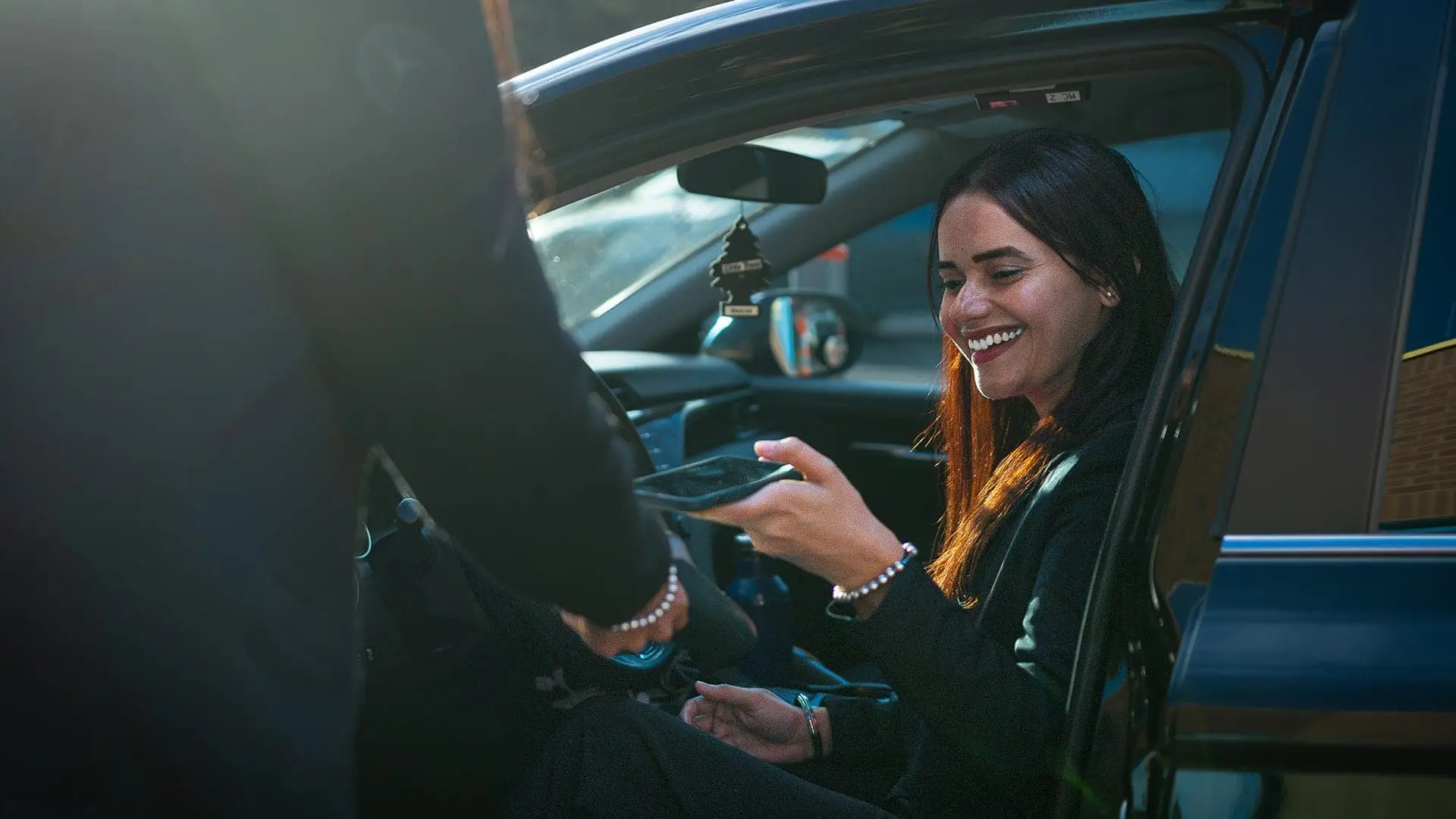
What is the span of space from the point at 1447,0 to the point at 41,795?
136 cm

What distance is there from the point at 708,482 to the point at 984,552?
1.80 ft

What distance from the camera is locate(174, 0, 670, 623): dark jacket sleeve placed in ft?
2.40

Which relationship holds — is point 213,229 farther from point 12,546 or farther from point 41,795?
point 41,795

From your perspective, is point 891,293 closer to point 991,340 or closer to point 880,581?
point 991,340

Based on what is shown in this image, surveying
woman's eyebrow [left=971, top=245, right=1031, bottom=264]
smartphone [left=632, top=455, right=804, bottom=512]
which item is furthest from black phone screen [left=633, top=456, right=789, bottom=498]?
woman's eyebrow [left=971, top=245, right=1031, bottom=264]

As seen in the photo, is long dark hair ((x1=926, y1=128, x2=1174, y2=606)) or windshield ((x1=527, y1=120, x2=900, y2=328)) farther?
windshield ((x1=527, y1=120, x2=900, y2=328))

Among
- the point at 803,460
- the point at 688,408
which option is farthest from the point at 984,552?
the point at 688,408

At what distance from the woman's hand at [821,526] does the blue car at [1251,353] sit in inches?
6.0

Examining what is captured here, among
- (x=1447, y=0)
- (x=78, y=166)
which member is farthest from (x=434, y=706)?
(x=1447, y=0)

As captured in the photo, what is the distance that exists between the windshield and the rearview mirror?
0.26 metres

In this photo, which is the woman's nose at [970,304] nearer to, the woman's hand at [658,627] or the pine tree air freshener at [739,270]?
the woman's hand at [658,627]

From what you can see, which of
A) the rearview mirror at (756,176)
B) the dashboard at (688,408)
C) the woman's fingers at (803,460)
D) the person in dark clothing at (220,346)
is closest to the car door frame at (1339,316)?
the woman's fingers at (803,460)

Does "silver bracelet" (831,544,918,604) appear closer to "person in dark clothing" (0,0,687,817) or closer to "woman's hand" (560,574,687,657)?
"woman's hand" (560,574,687,657)

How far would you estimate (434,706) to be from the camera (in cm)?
160
